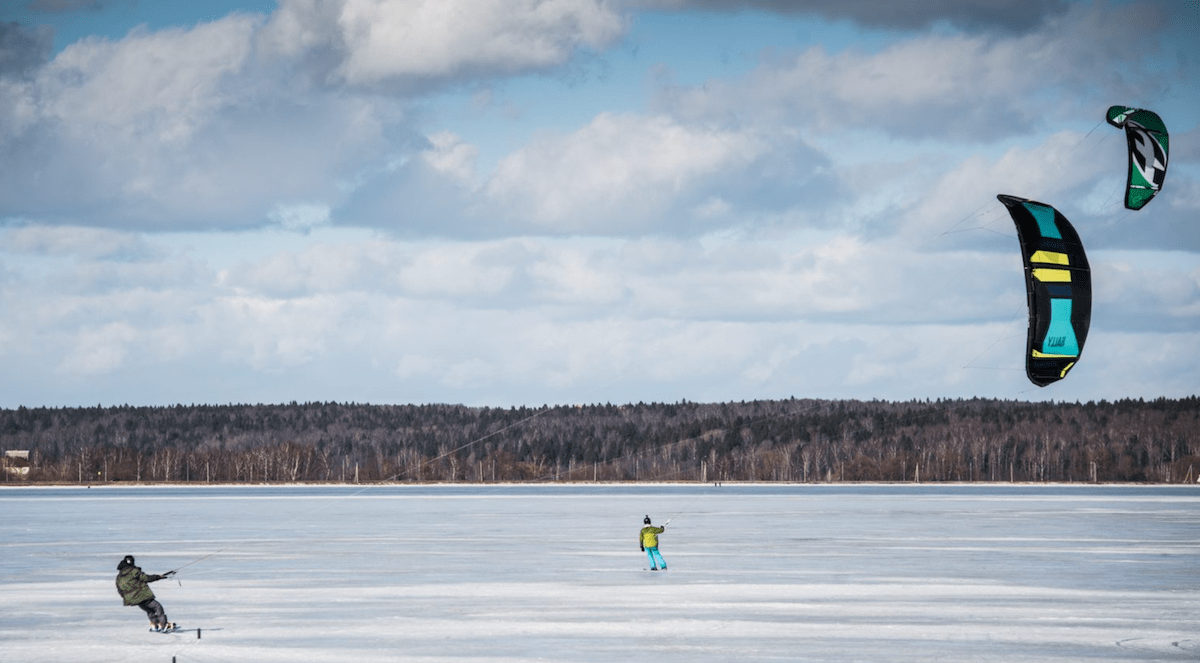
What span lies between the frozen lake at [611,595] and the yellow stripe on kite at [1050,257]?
219 inches

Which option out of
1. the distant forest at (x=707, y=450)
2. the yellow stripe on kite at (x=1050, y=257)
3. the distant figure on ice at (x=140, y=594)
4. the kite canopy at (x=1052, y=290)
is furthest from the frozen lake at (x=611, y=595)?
the distant forest at (x=707, y=450)

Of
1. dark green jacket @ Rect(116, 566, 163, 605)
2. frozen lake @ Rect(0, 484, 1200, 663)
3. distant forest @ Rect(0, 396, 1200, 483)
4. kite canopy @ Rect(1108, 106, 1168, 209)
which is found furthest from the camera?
distant forest @ Rect(0, 396, 1200, 483)

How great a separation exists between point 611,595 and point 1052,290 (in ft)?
31.0

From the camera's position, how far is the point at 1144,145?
2436cm

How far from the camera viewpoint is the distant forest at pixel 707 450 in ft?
486

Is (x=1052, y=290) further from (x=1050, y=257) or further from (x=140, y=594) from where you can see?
(x=140, y=594)

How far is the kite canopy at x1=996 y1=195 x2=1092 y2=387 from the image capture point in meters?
24.2

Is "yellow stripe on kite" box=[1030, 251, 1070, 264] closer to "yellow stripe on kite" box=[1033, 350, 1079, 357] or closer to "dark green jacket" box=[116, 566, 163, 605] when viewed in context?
"yellow stripe on kite" box=[1033, 350, 1079, 357]

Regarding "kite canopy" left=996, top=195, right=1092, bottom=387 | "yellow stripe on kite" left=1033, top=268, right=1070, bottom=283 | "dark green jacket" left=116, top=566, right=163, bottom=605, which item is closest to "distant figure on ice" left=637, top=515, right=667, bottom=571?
"kite canopy" left=996, top=195, right=1092, bottom=387

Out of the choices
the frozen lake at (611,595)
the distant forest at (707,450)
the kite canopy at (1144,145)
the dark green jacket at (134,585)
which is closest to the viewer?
the frozen lake at (611,595)

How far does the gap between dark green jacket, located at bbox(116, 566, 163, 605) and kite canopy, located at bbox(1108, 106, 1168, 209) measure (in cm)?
1701

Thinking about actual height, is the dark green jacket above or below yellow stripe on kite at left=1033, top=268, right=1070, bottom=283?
below

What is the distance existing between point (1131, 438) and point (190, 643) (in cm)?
14874

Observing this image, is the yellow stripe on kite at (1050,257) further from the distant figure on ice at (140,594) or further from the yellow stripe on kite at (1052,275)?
the distant figure on ice at (140,594)
